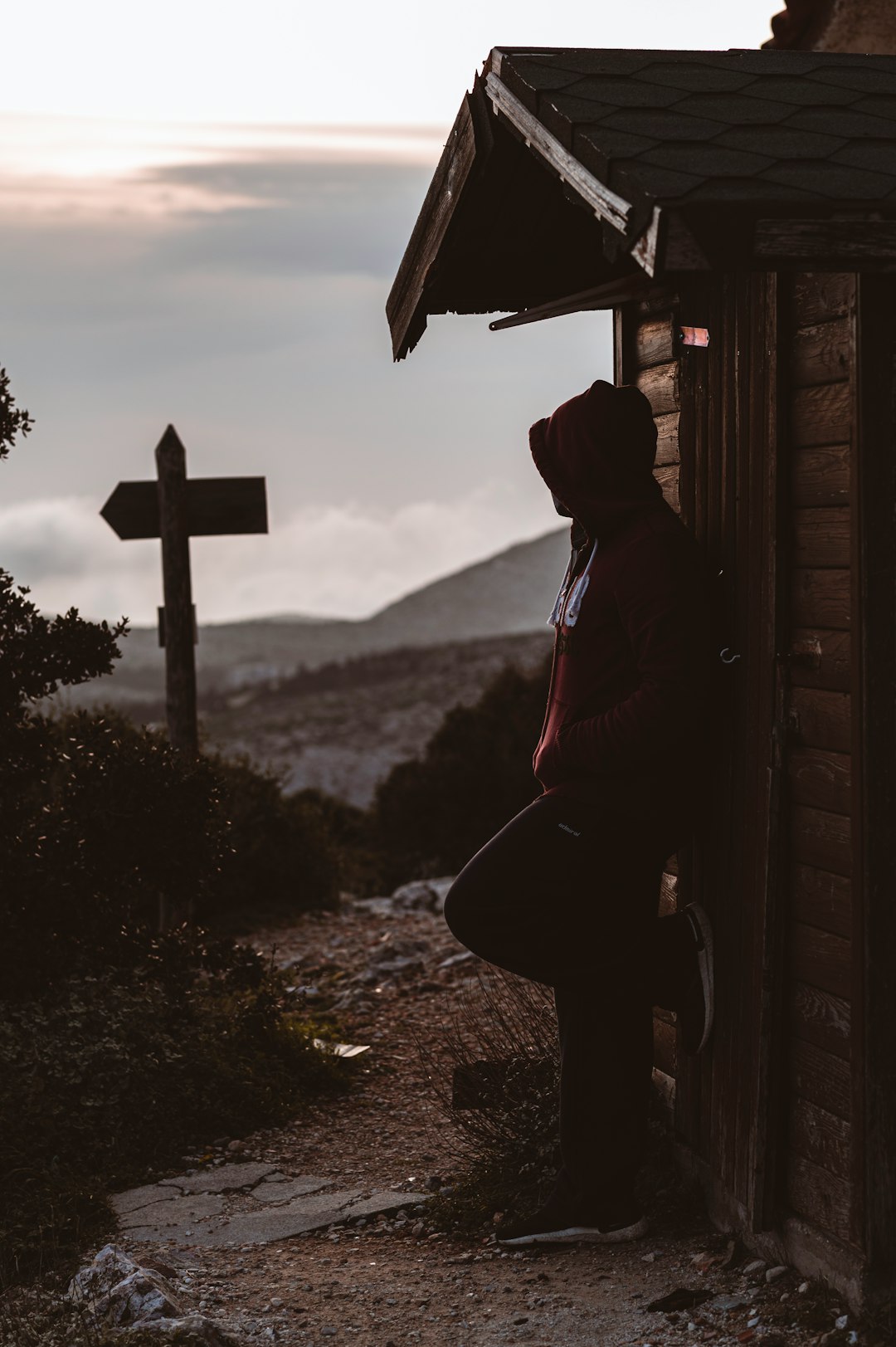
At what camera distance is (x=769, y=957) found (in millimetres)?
3910

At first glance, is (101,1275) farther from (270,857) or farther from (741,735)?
(270,857)

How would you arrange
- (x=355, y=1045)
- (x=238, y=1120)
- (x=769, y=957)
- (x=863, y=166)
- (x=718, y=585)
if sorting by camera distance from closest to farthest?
(x=863, y=166) → (x=769, y=957) → (x=718, y=585) → (x=238, y=1120) → (x=355, y=1045)

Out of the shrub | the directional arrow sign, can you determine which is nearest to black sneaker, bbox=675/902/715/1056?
the shrub

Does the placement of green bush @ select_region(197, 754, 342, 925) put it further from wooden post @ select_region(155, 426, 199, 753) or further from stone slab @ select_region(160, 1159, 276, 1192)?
stone slab @ select_region(160, 1159, 276, 1192)

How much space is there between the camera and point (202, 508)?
8758 millimetres

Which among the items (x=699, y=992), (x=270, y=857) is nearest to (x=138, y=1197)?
(x=699, y=992)

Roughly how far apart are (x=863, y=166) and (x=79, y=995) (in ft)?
15.6

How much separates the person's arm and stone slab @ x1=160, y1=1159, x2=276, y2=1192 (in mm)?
2551

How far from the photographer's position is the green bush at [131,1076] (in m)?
5.19

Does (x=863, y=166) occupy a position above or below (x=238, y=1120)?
above

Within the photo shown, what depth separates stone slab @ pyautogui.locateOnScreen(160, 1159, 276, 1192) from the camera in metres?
5.43

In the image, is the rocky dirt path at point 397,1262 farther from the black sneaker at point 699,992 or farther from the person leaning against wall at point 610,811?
the black sneaker at point 699,992

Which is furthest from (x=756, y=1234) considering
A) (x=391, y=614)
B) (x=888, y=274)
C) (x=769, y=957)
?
(x=391, y=614)

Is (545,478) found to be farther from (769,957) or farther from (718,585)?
(769,957)
